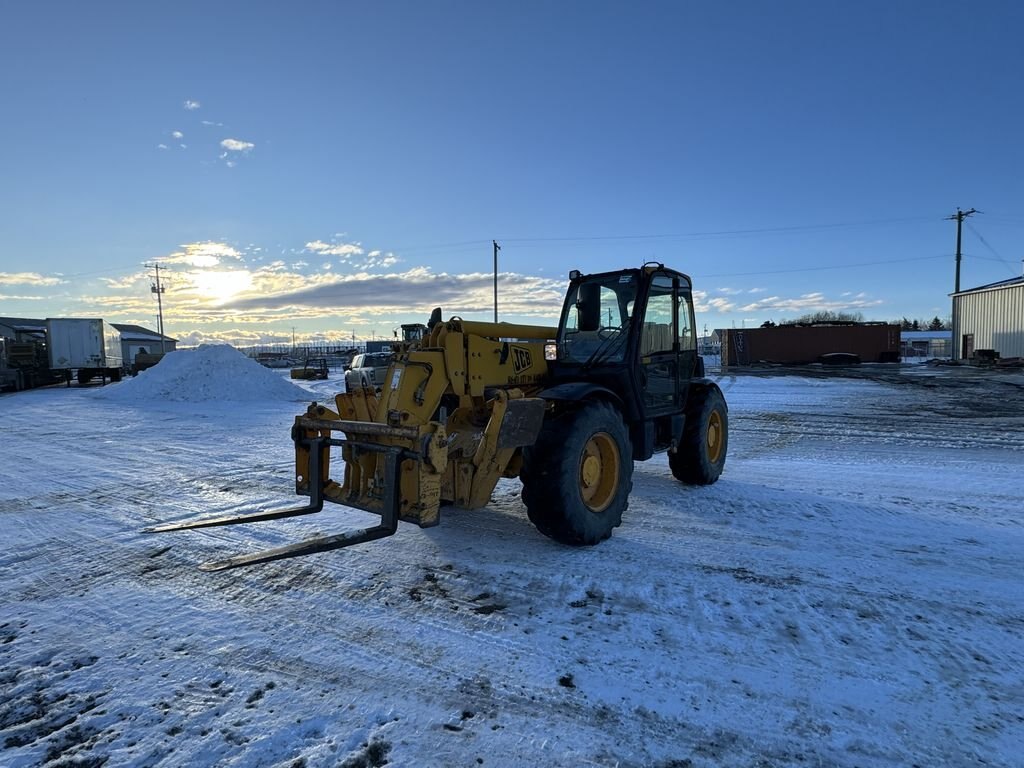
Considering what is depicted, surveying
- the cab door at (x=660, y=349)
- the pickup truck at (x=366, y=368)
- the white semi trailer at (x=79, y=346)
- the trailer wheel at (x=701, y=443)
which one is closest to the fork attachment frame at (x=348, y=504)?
the cab door at (x=660, y=349)

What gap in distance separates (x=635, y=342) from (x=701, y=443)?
176 centimetres

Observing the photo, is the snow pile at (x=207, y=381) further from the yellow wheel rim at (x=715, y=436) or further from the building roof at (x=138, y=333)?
the building roof at (x=138, y=333)

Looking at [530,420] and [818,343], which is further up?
[818,343]

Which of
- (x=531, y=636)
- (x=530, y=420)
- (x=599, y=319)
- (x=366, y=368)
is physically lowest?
(x=531, y=636)

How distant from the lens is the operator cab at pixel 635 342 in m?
5.73

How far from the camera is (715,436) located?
716cm

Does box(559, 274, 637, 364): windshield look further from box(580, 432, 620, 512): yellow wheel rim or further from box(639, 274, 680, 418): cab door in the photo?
box(580, 432, 620, 512): yellow wheel rim

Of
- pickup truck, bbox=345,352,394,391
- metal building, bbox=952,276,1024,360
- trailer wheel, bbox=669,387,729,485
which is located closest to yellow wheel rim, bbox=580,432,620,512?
trailer wheel, bbox=669,387,729,485

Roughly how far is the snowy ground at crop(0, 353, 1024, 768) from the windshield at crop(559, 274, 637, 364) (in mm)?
1671

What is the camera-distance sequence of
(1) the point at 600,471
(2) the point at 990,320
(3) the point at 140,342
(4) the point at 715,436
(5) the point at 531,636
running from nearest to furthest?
(5) the point at 531,636 → (1) the point at 600,471 → (4) the point at 715,436 → (2) the point at 990,320 → (3) the point at 140,342

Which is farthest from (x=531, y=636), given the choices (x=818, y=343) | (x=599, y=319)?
(x=818, y=343)

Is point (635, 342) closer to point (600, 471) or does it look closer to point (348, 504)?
point (600, 471)

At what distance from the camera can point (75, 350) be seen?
2692cm

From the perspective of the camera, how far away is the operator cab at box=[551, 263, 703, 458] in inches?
225
